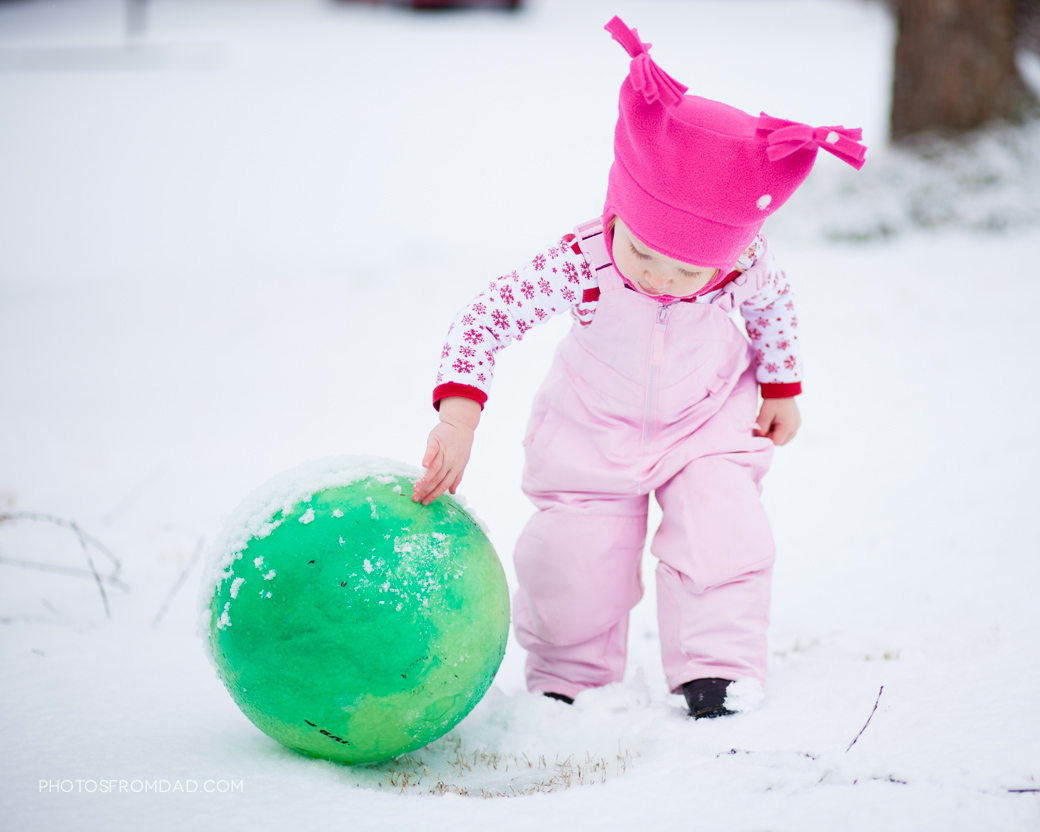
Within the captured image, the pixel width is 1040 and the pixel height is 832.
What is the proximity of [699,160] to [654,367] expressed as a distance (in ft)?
1.56

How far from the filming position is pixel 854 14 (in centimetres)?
2073

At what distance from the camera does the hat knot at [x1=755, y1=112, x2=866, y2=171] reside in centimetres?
174

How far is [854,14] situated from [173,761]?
22661mm

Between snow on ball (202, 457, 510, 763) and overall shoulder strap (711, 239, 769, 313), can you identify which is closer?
snow on ball (202, 457, 510, 763)

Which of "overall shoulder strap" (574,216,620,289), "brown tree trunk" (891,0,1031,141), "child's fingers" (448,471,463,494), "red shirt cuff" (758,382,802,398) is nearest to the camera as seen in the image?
"child's fingers" (448,471,463,494)

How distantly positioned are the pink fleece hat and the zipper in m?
0.19

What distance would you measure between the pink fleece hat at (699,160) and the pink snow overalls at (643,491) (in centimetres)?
20

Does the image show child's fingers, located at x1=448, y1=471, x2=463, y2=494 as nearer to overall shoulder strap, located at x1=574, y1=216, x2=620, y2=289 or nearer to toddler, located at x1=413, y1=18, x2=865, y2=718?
toddler, located at x1=413, y1=18, x2=865, y2=718

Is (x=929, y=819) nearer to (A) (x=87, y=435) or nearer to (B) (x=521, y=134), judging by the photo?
(A) (x=87, y=435)

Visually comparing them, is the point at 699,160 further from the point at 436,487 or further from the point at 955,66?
the point at 955,66

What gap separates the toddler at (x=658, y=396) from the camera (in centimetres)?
183

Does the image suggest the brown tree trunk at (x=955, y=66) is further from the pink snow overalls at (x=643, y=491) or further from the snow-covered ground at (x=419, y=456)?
the pink snow overalls at (x=643, y=491)

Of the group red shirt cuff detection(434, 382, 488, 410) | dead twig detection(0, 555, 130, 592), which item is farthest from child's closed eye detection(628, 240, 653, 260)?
dead twig detection(0, 555, 130, 592)

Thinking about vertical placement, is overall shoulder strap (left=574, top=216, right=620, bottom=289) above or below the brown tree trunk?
below
